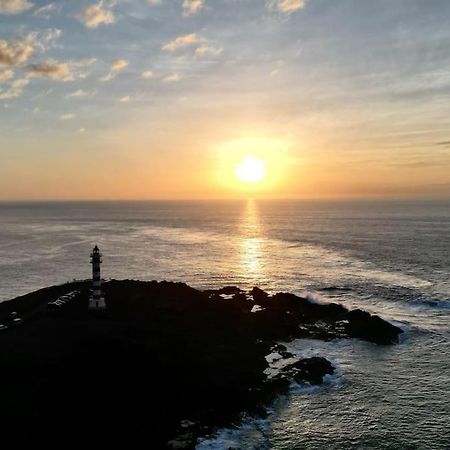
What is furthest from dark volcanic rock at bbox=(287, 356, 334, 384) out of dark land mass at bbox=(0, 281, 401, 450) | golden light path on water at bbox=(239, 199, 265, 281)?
golden light path on water at bbox=(239, 199, 265, 281)

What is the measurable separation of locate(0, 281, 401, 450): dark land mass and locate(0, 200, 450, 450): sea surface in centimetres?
193

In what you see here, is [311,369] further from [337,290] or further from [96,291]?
[337,290]

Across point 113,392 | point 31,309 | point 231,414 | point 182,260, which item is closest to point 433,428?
point 231,414

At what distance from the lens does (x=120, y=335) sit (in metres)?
29.3

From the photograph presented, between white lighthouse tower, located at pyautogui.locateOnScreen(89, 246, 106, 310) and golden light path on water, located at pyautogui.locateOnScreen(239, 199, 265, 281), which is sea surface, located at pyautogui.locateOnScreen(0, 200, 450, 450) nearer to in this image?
golden light path on water, located at pyautogui.locateOnScreen(239, 199, 265, 281)

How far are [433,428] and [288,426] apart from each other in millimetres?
7372

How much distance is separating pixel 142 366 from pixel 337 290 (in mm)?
36888

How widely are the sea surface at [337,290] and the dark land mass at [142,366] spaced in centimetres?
193

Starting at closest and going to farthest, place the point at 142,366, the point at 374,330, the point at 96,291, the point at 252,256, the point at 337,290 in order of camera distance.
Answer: the point at 142,366 < the point at 96,291 < the point at 374,330 < the point at 337,290 < the point at 252,256

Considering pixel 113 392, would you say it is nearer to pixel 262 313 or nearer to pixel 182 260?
pixel 262 313

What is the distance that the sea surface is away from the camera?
22.7 meters

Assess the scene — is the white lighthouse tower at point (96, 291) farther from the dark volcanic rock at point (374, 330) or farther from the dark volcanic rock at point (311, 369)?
the dark volcanic rock at point (374, 330)

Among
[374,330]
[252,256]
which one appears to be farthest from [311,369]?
[252,256]

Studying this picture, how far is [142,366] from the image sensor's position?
84.0ft
